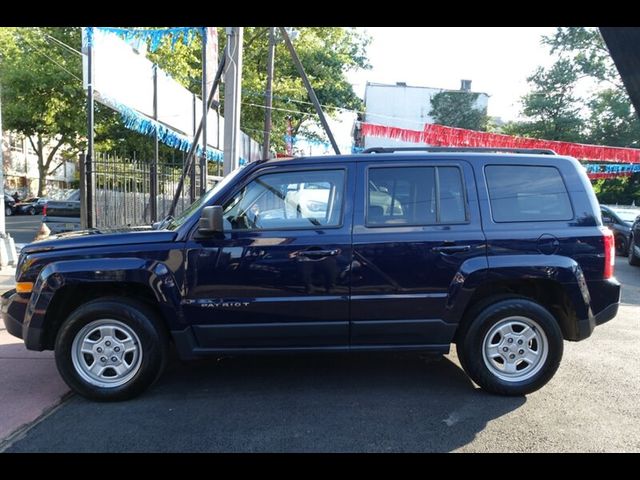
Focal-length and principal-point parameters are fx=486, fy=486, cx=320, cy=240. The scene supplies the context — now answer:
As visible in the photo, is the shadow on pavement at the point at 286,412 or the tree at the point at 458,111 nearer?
the shadow on pavement at the point at 286,412

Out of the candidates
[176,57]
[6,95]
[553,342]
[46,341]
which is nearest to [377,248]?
[553,342]

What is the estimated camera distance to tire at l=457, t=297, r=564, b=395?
12.9 feet

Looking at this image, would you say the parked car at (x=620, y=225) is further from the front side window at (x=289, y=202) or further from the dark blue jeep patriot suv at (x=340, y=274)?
the front side window at (x=289, y=202)

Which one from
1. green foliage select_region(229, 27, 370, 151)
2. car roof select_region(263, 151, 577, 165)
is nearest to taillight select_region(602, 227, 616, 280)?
car roof select_region(263, 151, 577, 165)

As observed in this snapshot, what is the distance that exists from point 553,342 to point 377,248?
1624 millimetres

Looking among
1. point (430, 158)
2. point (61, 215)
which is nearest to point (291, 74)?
point (61, 215)

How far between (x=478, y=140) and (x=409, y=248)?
16832 millimetres

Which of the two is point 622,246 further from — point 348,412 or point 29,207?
point 29,207

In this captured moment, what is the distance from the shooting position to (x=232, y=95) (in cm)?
884

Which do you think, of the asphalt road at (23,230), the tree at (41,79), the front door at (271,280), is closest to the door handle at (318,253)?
the front door at (271,280)

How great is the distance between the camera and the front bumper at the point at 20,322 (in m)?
3.83

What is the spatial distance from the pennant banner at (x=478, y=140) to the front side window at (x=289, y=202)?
15.4 m

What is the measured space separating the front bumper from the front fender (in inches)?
3.1

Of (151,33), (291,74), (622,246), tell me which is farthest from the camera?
(291,74)
